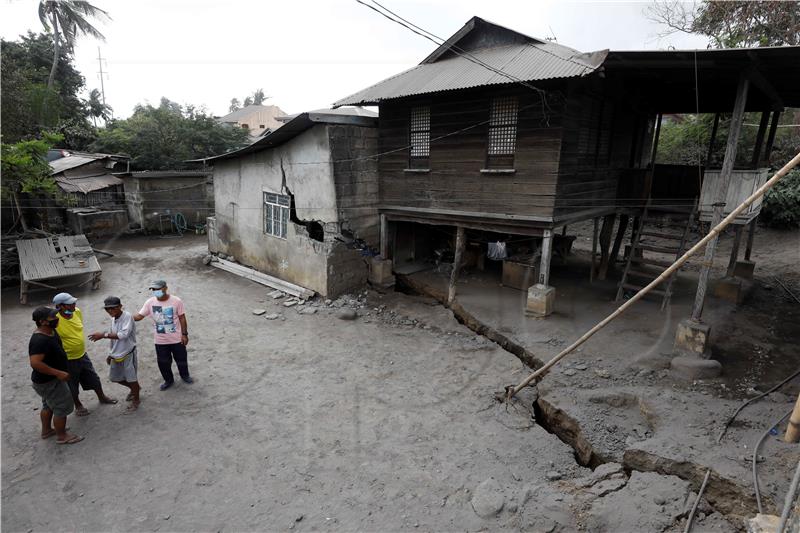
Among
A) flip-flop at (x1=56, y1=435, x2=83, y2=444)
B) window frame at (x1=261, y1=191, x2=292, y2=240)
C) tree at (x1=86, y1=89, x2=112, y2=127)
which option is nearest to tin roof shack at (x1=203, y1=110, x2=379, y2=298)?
window frame at (x1=261, y1=191, x2=292, y2=240)

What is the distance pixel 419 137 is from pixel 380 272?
380 centimetres

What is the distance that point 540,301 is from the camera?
360 inches

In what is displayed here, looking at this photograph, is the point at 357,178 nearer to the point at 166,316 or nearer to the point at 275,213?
the point at 275,213

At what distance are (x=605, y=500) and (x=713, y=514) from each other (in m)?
0.96

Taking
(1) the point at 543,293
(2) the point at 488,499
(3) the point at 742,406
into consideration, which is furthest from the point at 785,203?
(2) the point at 488,499

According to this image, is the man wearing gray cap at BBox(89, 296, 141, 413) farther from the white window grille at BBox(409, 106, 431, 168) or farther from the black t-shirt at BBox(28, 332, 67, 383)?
the white window grille at BBox(409, 106, 431, 168)

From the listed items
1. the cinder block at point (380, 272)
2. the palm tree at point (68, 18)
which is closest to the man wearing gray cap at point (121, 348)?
the cinder block at point (380, 272)

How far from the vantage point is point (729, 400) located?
609 centimetres

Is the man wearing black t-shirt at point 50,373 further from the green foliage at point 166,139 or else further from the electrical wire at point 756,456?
the green foliage at point 166,139

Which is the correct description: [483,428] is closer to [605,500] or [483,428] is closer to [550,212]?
[605,500]

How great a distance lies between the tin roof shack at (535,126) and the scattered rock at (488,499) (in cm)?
503

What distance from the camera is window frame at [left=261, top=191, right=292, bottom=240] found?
40.1 ft

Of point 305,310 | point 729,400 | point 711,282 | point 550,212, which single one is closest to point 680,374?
point 729,400

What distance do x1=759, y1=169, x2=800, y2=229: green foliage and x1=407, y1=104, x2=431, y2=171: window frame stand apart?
15.3 metres
